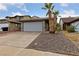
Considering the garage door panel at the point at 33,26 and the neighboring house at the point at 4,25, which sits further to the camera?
the neighboring house at the point at 4,25

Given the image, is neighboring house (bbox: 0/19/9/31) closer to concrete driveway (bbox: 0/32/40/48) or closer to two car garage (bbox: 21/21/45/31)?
two car garage (bbox: 21/21/45/31)

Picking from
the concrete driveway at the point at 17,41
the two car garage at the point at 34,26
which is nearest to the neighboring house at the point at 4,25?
the two car garage at the point at 34,26

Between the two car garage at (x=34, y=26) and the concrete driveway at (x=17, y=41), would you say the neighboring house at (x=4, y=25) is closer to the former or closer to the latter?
the two car garage at (x=34, y=26)

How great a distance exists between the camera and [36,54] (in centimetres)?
722

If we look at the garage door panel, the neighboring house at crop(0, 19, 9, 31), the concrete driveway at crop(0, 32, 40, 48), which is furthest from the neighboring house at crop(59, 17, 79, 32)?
the concrete driveway at crop(0, 32, 40, 48)

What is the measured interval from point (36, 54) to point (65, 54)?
102 centimetres

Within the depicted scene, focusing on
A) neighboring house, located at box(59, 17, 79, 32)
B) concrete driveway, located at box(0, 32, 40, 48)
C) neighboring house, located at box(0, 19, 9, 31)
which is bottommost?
neighboring house, located at box(0, 19, 9, 31)

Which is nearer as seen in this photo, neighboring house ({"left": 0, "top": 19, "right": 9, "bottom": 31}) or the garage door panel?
the garage door panel

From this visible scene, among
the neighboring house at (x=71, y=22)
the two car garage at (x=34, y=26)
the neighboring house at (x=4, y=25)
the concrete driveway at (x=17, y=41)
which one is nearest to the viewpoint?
the concrete driveway at (x=17, y=41)

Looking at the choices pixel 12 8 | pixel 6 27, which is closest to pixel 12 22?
pixel 6 27

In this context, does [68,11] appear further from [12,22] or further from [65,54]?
[12,22]

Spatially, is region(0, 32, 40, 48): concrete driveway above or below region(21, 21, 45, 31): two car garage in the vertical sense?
above

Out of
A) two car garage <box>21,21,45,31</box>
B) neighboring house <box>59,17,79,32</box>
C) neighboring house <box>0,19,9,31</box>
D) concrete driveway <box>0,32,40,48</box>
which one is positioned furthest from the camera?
neighboring house <box>0,19,9,31</box>

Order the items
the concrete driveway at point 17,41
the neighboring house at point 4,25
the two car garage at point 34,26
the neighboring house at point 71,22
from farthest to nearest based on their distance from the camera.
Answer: the neighboring house at point 4,25 < the two car garage at point 34,26 < the neighboring house at point 71,22 < the concrete driveway at point 17,41
